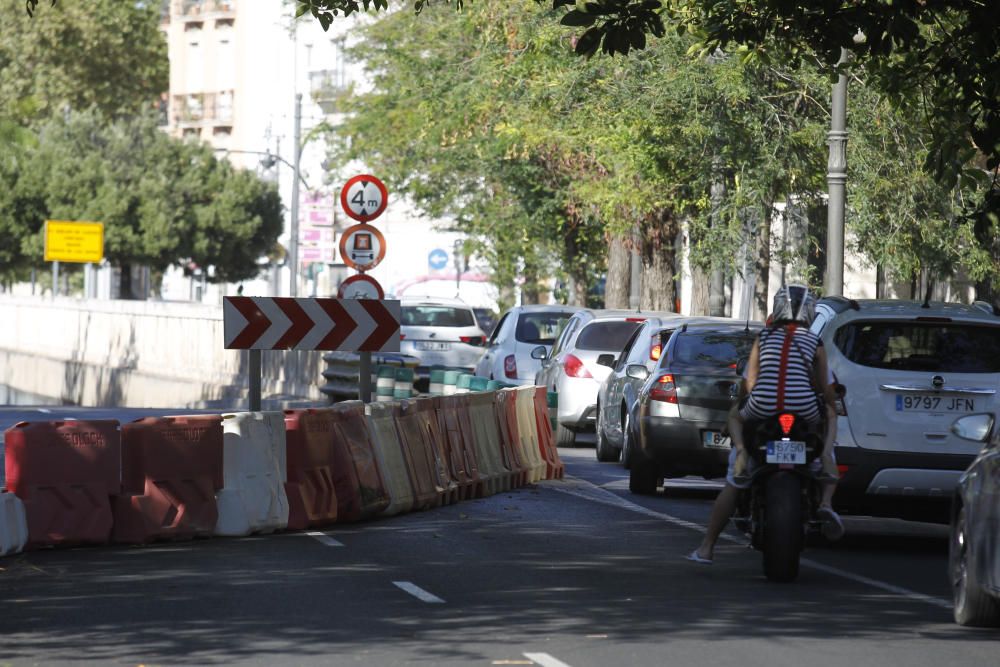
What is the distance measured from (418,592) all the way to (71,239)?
70728 millimetres

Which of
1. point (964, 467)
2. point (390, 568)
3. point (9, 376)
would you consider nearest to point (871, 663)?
point (390, 568)

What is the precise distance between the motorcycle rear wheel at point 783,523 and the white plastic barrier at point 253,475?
394 centimetres

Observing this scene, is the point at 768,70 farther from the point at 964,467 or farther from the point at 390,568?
the point at 390,568

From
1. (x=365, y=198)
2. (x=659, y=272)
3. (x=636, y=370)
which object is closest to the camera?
(x=636, y=370)

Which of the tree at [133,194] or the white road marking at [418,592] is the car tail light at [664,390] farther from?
the tree at [133,194]

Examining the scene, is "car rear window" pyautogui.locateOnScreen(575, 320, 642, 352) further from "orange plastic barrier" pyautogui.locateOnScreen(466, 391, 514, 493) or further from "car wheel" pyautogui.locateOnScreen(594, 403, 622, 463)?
"orange plastic barrier" pyautogui.locateOnScreen(466, 391, 514, 493)

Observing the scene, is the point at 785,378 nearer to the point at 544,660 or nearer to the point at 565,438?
the point at 544,660

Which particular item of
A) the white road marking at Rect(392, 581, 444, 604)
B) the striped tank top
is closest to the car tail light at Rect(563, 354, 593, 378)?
the striped tank top

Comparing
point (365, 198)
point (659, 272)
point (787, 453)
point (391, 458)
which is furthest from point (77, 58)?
point (787, 453)

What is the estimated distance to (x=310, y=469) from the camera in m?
14.4

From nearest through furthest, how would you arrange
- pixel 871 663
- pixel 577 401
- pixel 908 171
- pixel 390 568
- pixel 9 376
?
1. pixel 871 663
2. pixel 390 568
3. pixel 577 401
4. pixel 908 171
5. pixel 9 376

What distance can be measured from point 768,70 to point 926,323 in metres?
14.1

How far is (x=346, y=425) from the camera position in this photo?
585 inches

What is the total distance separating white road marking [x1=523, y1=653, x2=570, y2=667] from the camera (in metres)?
8.52
